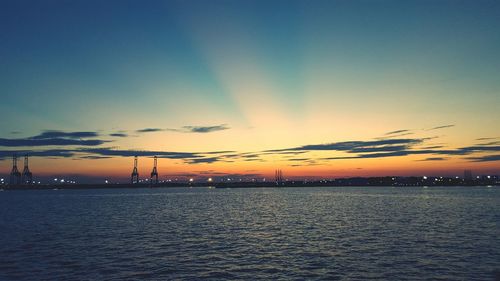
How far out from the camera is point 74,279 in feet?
93.4

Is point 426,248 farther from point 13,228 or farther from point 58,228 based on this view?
point 13,228

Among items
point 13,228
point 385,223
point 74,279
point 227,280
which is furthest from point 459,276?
point 13,228

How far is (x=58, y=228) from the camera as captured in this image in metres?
60.2

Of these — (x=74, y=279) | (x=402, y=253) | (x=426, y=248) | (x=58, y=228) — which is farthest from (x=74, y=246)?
(x=426, y=248)

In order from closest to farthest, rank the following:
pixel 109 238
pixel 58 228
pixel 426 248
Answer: pixel 426 248, pixel 109 238, pixel 58 228

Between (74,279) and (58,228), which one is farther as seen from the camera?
(58,228)

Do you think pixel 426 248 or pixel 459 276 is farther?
pixel 426 248

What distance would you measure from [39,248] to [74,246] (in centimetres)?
333

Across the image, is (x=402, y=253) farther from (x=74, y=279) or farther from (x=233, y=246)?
(x=74, y=279)

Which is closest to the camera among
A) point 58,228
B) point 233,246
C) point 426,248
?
point 426,248

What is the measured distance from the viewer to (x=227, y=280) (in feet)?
92.4

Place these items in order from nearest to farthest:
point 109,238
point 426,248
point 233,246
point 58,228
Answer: point 426,248 → point 233,246 → point 109,238 → point 58,228

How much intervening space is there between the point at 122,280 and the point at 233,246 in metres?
16.0

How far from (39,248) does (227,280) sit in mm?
24292
